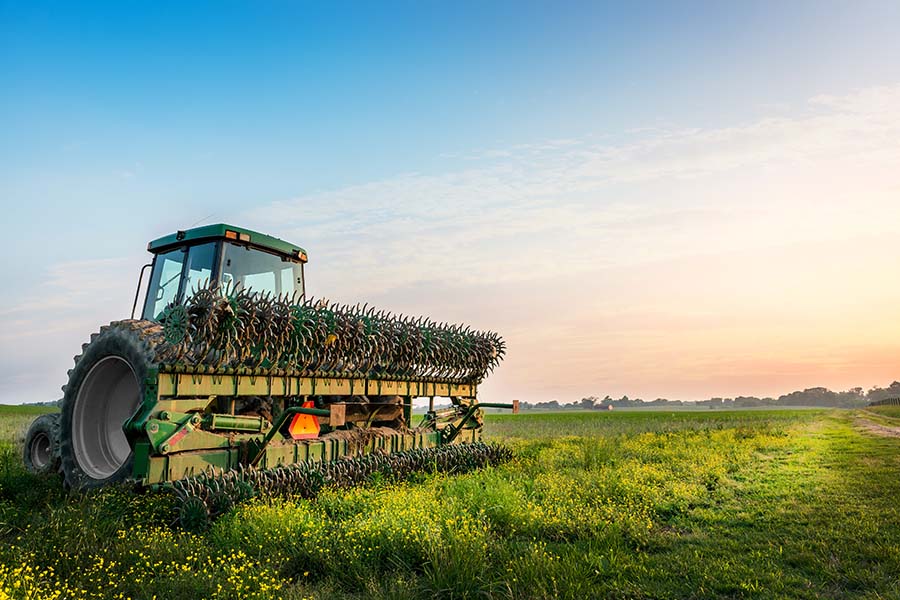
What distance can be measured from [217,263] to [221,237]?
0.41 m

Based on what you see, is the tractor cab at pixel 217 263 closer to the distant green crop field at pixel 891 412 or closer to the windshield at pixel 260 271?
the windshield at pixel 260 271

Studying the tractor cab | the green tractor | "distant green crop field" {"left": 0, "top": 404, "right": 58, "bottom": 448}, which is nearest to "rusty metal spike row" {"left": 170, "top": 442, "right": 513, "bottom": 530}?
the green tractor

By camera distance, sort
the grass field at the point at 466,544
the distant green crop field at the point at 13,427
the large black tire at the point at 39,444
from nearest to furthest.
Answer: the grass field at the point at 466,544
the large black tire at the point at 39,444
the distant green crop field at the point at 13,427

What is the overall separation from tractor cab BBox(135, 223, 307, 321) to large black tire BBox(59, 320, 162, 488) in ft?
3.86

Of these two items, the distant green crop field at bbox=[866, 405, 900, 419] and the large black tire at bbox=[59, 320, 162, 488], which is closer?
the large black tire at bbox=[59, 320, 162, 488]

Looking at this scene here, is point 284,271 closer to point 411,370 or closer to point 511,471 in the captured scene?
point 411,370

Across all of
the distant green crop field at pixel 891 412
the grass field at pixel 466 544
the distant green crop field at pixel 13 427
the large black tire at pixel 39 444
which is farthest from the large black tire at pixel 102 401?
the distant green crop field at pixel 891 412

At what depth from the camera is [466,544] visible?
5.71 meters

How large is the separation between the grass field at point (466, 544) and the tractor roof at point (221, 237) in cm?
389

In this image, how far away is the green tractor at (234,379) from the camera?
7.46m

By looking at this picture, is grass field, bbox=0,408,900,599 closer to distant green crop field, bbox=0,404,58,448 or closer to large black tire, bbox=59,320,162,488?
large black tire, bbox=59,320,162,488

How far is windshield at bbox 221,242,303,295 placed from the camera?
32.9ft

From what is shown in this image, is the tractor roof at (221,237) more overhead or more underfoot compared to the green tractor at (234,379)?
more overhead

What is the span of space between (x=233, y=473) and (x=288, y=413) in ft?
3.35
